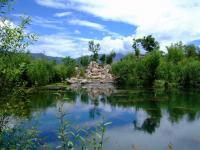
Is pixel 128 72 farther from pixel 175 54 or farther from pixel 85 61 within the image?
pixel 85 61

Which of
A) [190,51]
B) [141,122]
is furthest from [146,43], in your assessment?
[141,122]

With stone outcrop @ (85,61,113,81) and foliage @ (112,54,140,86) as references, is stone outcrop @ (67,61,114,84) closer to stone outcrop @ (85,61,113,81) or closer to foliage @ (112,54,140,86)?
stone outcrop @ (85,61,113,81)

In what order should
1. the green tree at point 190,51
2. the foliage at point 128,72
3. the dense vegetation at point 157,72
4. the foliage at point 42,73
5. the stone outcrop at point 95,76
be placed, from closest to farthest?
the foliage at point 42,73 → the dense vegetation at point 157,72 → the foliage at point 128,72 → the stone outcrop at point 95,76 → the green tree at point 190,51

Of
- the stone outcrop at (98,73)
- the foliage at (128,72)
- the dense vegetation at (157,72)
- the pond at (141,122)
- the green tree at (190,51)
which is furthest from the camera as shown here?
the green tree at (190,51)

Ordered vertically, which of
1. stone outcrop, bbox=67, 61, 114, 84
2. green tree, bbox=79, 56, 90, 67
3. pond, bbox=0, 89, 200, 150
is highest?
green tree, bbox=79, 56, 90, 67

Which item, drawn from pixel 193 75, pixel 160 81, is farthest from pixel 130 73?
pixel 193 75

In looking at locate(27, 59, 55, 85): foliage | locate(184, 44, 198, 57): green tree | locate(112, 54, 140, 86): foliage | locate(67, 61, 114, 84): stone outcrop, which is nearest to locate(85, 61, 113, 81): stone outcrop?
locate(67, 61, 114, 84): stone outcrop

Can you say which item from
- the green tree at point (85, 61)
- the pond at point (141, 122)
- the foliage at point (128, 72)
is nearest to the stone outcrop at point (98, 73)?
the foliage at point (128, 72)

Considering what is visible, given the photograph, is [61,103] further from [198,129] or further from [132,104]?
[132,104]

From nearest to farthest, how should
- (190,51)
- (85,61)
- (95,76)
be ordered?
(95,76)
(190,51)
(85,61)

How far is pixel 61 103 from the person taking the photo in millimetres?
4844

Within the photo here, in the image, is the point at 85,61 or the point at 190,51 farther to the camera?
the point at 85,61

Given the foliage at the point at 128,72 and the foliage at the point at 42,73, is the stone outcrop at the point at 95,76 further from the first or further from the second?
the foliage at the point at 42,73

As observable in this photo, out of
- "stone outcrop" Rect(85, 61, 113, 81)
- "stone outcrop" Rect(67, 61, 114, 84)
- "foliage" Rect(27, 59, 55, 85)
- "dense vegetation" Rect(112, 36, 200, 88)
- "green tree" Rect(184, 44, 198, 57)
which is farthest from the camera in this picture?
"green tree" Rect(184, 44, 198, 57)
